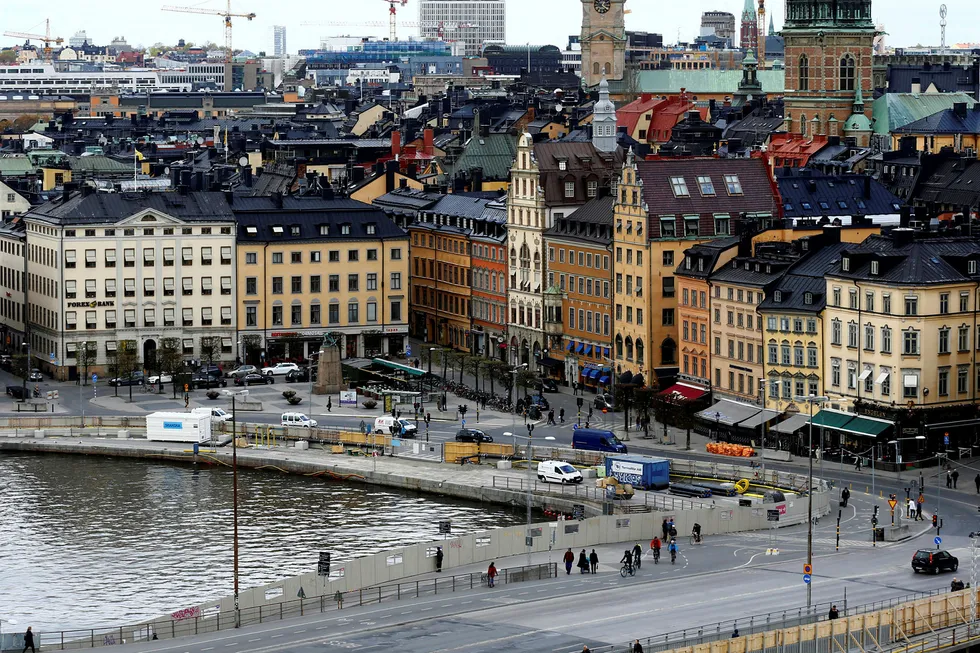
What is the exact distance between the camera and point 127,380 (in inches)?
6752

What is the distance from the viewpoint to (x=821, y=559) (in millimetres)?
109250

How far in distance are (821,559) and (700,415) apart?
39.3m

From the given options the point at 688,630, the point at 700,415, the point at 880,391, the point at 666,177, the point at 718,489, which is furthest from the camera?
the point at 666,177

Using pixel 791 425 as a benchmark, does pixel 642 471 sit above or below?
below

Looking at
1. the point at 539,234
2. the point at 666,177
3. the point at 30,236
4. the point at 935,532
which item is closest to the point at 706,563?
the point at 935,532

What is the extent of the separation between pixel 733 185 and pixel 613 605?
233 feet

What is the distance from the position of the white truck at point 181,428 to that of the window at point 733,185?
134 ft

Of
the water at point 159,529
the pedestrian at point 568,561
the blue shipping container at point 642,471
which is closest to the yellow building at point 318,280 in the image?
the water at point 159,529

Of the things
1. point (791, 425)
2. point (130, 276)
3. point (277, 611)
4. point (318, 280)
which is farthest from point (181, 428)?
point (277, 611)

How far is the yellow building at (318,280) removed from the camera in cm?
18200

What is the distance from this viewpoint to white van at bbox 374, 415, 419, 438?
491 ft

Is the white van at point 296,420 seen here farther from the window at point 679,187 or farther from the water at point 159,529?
the window at point 679,187

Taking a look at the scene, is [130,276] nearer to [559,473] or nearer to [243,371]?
[243,371]

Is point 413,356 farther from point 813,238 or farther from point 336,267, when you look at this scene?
point 813,238
